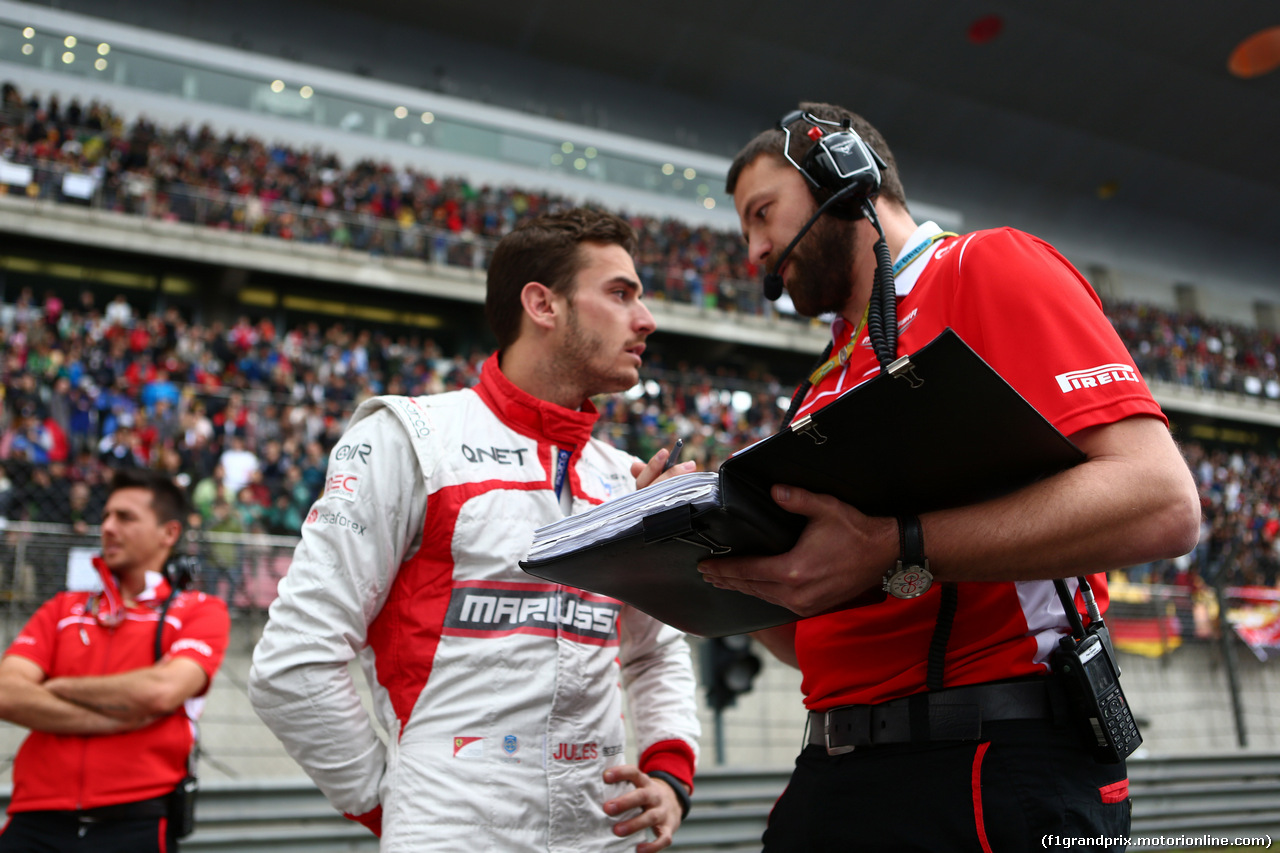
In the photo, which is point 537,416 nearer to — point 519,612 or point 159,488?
point 519,612

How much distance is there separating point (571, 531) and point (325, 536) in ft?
2.27

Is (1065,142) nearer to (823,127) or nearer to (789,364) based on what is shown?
(789,364)

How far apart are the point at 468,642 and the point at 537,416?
1.80 feet

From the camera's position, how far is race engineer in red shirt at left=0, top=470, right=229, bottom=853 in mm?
2793

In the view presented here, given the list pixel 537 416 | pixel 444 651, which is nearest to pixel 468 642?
pixel 444 651

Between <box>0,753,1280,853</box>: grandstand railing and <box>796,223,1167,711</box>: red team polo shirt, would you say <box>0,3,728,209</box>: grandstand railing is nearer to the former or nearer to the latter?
<box>0,753,1280,853</box>: grandstand railing

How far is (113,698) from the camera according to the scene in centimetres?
288

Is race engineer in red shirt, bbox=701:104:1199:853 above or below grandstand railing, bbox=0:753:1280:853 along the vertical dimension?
above

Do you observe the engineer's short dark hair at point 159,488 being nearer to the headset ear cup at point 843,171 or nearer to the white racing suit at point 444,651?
the white racing suit at point 444,651

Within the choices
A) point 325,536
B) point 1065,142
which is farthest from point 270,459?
point 1065,142

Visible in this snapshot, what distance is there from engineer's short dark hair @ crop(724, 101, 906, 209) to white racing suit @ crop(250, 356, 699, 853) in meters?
0.71

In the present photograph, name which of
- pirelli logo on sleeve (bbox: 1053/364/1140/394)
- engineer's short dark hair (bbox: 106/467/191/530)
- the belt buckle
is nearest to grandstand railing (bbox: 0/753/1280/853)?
engineer's short dark hair (bbox: 106/467/191/530)

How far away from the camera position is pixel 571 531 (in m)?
1.39

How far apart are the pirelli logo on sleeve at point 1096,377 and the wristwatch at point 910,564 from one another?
295 mm
